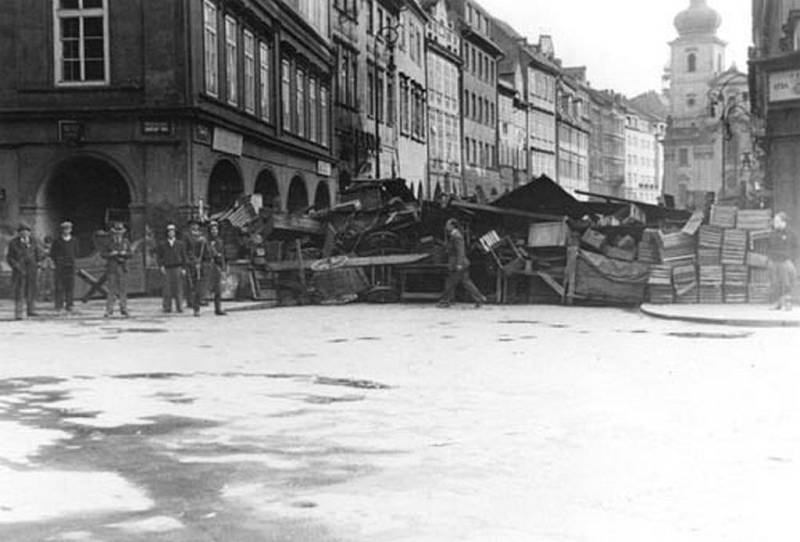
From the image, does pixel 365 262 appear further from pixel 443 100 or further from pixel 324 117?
pixel 443 100

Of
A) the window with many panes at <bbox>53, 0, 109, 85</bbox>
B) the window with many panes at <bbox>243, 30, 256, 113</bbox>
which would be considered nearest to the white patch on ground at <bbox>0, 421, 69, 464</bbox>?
the window with many panes at <bbox>53, 0, 109, 85</bbox>

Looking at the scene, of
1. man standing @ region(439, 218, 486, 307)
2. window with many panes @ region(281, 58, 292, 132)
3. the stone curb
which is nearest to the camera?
the stone curb

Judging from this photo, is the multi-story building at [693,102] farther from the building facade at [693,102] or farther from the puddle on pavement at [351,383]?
the puddle on pavement at [351,383]

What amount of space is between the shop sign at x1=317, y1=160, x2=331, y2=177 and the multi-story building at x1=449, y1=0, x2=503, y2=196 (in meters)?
31.7

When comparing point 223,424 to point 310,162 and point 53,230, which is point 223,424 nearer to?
point 53,230

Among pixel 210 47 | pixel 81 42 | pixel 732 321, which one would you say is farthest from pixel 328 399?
pixel 210 47

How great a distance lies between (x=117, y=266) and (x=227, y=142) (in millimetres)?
8630

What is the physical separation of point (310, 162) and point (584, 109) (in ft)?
286

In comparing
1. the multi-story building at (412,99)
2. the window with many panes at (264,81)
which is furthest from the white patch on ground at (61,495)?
the multi-story building at (412,99)

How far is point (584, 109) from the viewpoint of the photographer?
12394cm

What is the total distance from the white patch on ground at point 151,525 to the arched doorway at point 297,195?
111ft

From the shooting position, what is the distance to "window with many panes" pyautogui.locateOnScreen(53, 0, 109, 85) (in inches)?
1083

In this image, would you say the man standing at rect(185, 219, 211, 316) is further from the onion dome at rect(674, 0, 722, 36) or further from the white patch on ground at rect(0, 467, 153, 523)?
the onion dome at rect(674, 0, 722, 36)

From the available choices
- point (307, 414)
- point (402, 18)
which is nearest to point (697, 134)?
point (402, 18)
